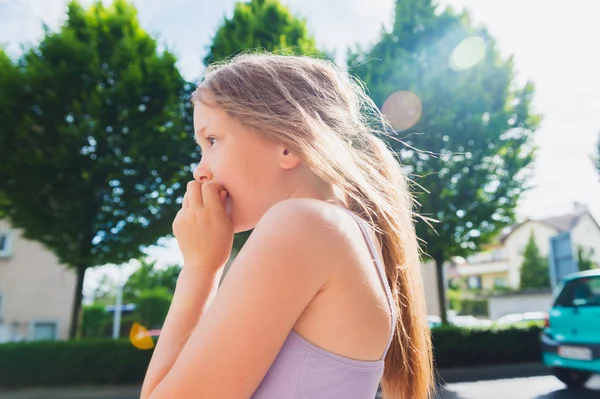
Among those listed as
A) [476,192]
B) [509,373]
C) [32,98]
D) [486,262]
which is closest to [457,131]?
[476,192]

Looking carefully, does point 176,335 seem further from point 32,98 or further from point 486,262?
point 486,262

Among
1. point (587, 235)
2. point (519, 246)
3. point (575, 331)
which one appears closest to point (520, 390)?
point (575, 331)

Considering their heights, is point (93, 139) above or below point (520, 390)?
above

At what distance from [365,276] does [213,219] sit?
333 mm

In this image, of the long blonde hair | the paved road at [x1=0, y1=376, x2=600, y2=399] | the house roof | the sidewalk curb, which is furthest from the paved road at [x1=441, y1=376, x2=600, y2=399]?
the house roof

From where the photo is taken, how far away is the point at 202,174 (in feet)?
3.61

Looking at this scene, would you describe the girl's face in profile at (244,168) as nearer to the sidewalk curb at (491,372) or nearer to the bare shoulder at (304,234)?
the bare shoulder at (304,234)

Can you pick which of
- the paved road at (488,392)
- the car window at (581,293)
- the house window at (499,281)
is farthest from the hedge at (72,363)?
the house window at (499,281)

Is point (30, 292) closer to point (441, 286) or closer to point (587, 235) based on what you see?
point (441, 286)

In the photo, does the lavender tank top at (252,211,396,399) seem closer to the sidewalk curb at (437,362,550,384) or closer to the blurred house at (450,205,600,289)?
the sidewalk curb at (437,362,550,384)

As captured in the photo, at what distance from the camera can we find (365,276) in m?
0.91

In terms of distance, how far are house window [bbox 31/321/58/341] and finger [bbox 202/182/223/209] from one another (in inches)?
884

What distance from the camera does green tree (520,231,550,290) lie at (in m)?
41.2

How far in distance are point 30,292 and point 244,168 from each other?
22.6 m
